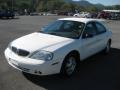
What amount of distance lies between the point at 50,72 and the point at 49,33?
1691 mm

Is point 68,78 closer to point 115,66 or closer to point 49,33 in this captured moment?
point 49,33

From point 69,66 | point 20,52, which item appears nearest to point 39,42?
point 20,52

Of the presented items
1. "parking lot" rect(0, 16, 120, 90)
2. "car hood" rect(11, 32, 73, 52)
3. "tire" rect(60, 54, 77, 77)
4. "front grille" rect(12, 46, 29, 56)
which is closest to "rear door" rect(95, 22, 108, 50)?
"parking lot" rect(0, 16, 120, 90)

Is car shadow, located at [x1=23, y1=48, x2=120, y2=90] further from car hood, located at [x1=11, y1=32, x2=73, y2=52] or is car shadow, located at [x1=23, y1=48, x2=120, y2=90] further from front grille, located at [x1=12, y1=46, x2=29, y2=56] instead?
car hood, located at [x1=11, y1=32, x2=73, y2=52]

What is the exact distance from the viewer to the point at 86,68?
22.7ft

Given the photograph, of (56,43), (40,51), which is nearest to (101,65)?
(56,43)

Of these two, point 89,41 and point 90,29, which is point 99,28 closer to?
point 90,29

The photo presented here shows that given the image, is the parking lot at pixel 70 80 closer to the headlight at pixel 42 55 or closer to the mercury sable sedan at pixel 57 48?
the mercury sable sedan at pixel 57 48

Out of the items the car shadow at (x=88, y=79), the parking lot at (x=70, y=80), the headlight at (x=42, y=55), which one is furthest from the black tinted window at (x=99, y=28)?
the headlight at (x=42, y=55)

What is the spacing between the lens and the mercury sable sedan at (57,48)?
5.32 metres

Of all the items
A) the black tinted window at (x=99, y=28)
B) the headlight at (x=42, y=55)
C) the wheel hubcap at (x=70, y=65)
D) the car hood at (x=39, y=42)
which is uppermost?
the black tinted window at (x=99, y=28)

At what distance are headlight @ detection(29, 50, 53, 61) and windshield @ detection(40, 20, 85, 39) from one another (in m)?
1.23

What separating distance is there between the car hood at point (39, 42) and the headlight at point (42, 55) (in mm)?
124

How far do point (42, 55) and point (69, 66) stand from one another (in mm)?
961
